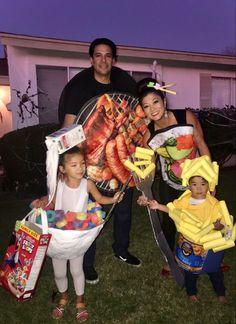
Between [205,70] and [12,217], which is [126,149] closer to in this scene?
[12,217]

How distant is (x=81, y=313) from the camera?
3070 millimetres

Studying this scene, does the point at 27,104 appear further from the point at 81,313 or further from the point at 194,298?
the point at 194,298

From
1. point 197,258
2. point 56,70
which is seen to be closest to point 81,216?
point 197,258

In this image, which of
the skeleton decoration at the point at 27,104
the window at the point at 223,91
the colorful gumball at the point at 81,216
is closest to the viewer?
the colorful gumball at the point at 81,216

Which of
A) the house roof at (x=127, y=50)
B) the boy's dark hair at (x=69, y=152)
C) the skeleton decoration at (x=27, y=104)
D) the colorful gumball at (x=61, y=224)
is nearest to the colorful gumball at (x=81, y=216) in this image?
the colorful gumball at (x=61, y=224)

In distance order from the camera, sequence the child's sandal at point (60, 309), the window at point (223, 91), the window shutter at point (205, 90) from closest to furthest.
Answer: the child's sandal at point (60, 309), the window shutter at point (205, 90), the window at point (223, 91)

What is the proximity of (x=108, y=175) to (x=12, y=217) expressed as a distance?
373 cm

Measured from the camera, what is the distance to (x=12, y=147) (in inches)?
320

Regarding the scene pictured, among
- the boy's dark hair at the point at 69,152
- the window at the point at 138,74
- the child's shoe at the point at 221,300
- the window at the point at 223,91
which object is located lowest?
the child's shoe at the point at 221,300

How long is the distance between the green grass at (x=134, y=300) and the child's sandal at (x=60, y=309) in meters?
0.05

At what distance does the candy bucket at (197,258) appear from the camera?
9.80ft

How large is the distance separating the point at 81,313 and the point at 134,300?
593 mm

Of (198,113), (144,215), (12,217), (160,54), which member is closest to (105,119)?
(144,215)

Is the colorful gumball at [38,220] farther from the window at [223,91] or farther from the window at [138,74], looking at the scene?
the window at [223,91]
